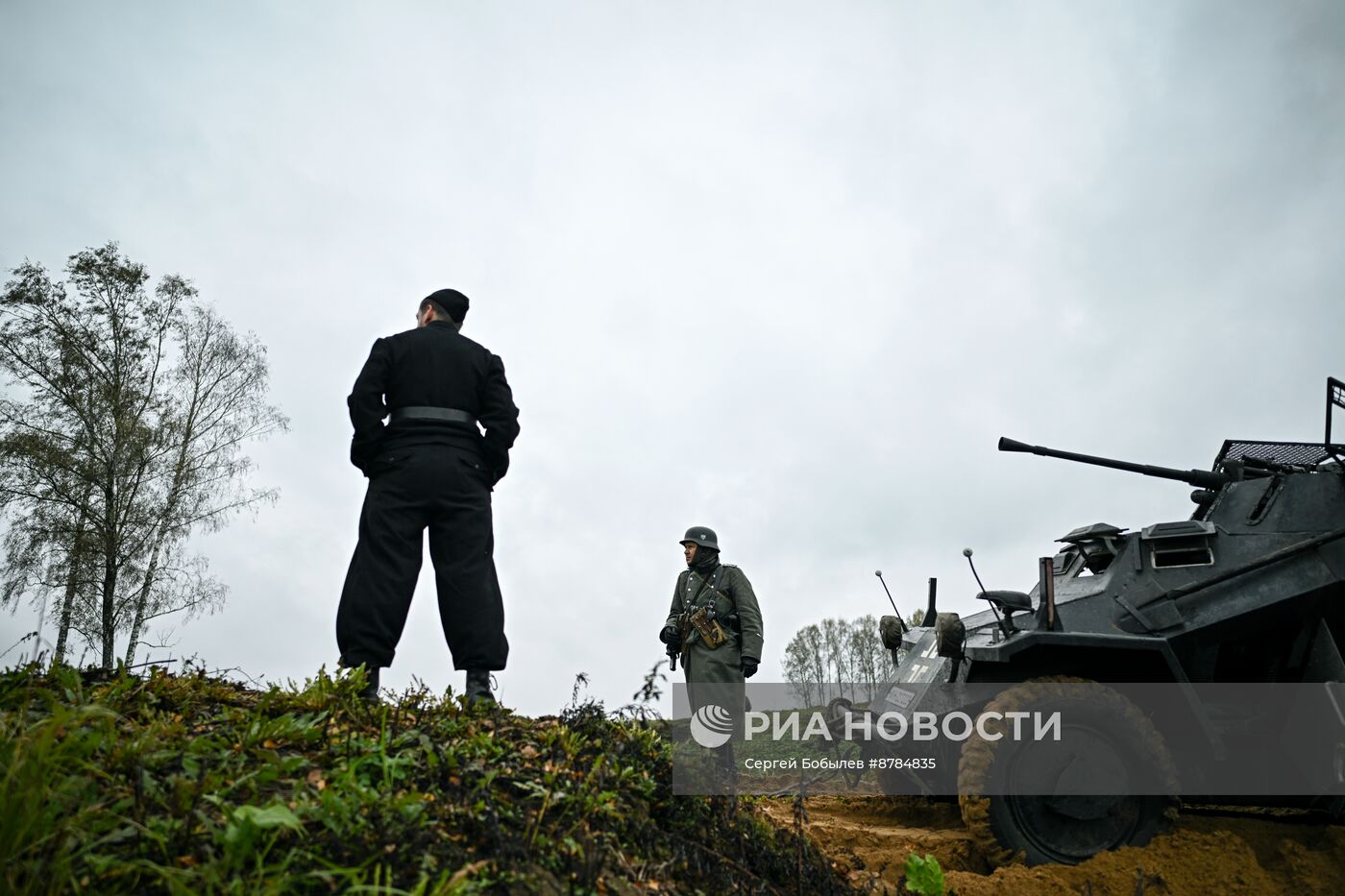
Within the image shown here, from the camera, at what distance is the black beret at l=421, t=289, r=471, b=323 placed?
17.9 ft

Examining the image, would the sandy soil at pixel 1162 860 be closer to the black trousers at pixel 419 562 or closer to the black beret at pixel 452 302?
the black trousers at pixel 419 562

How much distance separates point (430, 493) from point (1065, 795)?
4.46 meters

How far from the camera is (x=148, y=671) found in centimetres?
403

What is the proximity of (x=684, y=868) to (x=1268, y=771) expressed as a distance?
514cm

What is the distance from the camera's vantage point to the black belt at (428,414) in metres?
4.94

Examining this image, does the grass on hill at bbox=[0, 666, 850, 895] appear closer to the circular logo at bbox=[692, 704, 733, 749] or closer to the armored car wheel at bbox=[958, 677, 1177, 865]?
the armored car wheel at bbox=[958, 677, 1177, 865]

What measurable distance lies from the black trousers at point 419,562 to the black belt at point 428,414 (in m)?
0.18

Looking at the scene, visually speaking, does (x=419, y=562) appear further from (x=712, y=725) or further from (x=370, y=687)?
(x=712, y=725)

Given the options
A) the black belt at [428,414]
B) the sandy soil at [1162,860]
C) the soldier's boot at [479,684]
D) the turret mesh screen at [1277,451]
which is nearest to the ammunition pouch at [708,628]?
the sandy soil at [1162,860]

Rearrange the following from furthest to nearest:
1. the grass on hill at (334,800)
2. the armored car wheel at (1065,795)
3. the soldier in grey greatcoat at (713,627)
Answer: the soldier in grey greatcoat at (713,627)
the armored car wheel at (1065,795)
the grass on hill at (334,800)

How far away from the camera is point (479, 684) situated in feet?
15.1

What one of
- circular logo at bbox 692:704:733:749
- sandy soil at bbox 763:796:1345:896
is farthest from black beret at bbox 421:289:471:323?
sandy soil at bbox 763:796:1345:896

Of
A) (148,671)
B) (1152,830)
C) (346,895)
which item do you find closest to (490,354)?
(148,671)

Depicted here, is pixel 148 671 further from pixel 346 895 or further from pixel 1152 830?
pixel 1152 830
